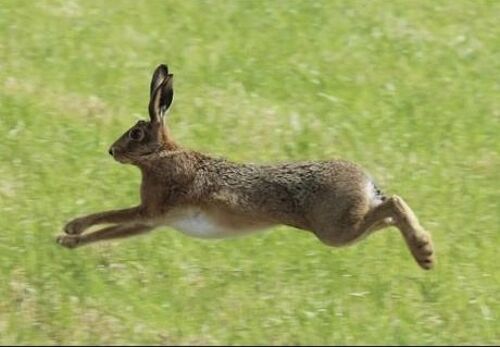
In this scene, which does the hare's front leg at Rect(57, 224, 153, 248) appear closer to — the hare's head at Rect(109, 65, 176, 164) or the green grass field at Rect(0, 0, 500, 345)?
the green grass field at Rect(0, 0, 500, 345)

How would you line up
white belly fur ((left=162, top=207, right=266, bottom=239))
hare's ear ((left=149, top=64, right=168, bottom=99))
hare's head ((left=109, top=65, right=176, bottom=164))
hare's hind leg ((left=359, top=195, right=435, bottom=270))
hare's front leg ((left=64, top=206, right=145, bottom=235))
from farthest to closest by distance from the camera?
hare's ear ((left=149, top=64, right=168, bottom=99)), hare's head ((left=109, top=65, right=176, bottom=164)), hare's front leg ((left=64, top=206, right=145, bottom=235)), white belly fur ((left=162, top=207, right=266, bottom=239)), hare's hind leg ((left=359, top=195, right=435, bottom=270))

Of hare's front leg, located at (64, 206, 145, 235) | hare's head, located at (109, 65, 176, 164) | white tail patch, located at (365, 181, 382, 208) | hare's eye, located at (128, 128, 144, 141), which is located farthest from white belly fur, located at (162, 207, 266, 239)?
white tail patch, located at (365, 181, 382, 208)

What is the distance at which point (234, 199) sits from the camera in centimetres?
1023

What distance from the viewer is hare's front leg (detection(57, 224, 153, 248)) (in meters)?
10.5

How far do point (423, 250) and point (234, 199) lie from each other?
127 cm

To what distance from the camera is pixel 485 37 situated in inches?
624

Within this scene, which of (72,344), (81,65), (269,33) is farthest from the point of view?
(269,33)

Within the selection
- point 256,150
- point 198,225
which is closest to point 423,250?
point 198,225

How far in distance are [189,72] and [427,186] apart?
10.3 ft

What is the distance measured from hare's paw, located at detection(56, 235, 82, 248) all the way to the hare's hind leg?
6.38 feet

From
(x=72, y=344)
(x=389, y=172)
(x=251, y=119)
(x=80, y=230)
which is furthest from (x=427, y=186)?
(x=72, y=344)

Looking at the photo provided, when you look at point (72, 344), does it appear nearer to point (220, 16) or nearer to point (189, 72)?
point (189, 72)

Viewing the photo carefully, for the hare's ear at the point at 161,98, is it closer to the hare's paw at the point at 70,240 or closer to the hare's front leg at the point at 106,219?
the hare's front leg at the point at 106,219

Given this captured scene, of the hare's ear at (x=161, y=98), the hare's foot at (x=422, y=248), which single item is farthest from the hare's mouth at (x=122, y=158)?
the hare's foot at (x=422, y=248)
